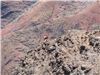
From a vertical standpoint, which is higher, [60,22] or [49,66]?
[49,66]

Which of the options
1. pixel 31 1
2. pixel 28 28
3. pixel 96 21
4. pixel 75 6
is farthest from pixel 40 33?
pixel 31 1

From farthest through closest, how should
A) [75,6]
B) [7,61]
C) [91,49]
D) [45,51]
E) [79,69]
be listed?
[75,6] → [7,61] → [45,51] → [91,49] → [79,69]

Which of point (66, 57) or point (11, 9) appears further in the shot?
point (11, 9)

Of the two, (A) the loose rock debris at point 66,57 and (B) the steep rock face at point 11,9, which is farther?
(B) the steep rock face at point 11,9

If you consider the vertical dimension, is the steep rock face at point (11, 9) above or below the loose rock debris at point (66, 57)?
below

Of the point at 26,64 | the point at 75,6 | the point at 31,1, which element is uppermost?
the point at 26,64

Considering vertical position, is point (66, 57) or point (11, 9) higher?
point (66, 57)

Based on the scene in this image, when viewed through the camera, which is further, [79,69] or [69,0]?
[69,0]

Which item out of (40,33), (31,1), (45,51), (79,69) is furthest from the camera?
(31,1)

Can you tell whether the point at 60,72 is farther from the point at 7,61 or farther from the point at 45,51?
the point at 7,61

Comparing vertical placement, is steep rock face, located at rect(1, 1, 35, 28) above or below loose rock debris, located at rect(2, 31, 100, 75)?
below

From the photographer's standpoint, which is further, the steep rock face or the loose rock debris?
the steep rock face
